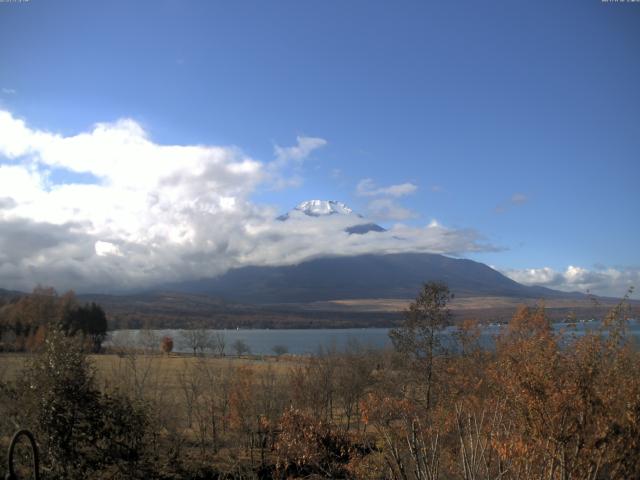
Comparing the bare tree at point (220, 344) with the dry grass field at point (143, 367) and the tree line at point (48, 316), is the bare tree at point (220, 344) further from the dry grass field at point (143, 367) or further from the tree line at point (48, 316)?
the tree line at point (48, 316)

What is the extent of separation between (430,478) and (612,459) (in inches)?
113

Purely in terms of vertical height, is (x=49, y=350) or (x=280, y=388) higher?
(x=49, y=350)

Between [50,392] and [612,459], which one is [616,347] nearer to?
[612,459]

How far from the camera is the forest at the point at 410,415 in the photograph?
808cm

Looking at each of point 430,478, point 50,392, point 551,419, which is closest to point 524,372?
point 551,419

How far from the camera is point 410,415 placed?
17594mm

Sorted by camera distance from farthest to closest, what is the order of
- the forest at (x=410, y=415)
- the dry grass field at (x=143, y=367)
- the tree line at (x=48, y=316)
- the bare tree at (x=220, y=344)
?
the tree line at (x=48, y=316) → the bare tree at (x=220, y=344) → the dry grass field at (x=143, y=367) → the forest at (x=410, y=415)

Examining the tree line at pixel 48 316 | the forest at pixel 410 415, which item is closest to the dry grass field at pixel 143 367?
the forest at pixel 410 415

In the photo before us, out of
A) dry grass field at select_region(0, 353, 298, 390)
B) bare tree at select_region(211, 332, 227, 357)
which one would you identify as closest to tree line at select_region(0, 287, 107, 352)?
bare tree at select_region(211, 332, 227, 357)

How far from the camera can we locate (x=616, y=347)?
998cm

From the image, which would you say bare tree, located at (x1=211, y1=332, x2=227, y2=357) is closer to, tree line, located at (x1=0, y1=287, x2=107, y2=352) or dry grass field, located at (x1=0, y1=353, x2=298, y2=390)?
dry grass field, located at (x1=0, y1=353, x2=298, y2=390)

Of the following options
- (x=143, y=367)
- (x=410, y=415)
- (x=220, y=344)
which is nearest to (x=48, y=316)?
(x=143, y=367)

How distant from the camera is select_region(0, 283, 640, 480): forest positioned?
808 cm

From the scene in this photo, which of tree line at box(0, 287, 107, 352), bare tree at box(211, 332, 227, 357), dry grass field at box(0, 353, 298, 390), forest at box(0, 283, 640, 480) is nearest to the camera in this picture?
forest at box(0, 283, 640, 480)
